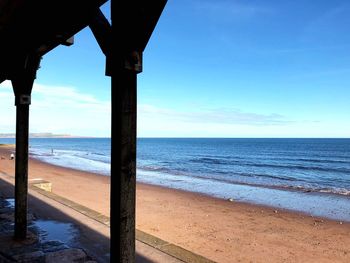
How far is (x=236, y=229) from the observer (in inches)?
394

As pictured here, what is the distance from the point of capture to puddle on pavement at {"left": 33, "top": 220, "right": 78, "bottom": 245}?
216 inches

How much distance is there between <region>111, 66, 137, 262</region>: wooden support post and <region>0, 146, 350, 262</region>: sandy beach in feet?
16.3

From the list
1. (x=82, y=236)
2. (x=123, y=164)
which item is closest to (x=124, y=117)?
(x=123, y=164)

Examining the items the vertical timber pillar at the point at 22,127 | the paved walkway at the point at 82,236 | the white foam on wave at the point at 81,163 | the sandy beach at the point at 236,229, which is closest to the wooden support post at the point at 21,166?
the vertical timber pillar at the point at 22,127

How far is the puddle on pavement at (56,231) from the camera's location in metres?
5.49

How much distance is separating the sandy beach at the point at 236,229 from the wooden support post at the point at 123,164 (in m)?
4.95

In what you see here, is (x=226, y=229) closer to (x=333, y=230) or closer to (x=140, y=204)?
(x=333, y=230)

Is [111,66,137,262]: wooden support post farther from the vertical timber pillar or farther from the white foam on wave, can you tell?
the white foam on wave

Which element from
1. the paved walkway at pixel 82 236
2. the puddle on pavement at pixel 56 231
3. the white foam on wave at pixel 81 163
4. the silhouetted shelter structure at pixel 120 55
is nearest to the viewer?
the silhouetted shelter structure at pixel 120 55

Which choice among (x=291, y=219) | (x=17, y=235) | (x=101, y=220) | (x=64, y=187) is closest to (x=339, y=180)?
(x=291, y=219)

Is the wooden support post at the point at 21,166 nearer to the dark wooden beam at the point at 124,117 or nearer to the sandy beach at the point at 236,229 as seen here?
the dark wooden beam at the point at 124,117

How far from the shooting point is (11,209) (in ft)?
24.2

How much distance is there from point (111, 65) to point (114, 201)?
1040 millimetres

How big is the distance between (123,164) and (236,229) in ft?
27.4
